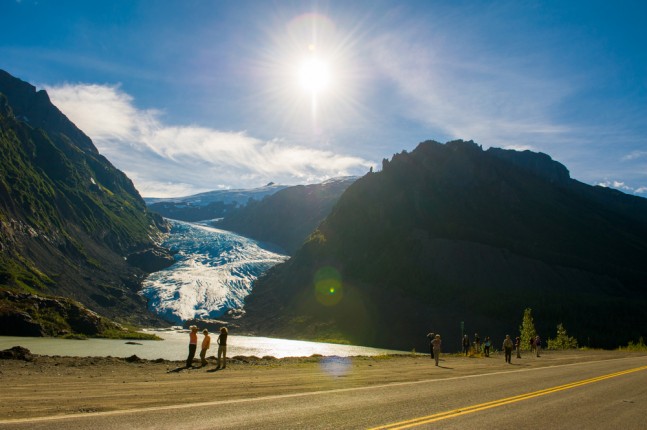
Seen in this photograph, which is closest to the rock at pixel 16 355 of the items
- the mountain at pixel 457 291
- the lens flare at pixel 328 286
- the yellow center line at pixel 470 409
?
the yellow center line at pixel 470 409

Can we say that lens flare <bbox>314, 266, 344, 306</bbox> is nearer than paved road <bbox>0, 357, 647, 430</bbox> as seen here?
No

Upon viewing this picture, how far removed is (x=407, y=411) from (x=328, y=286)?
169 metres

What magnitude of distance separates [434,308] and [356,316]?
84.2 ft

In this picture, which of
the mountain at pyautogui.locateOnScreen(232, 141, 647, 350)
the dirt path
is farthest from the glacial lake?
the dirt path

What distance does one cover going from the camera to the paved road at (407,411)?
11180 millimetres

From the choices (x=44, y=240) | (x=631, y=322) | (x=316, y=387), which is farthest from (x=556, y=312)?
(x=44, y=240)

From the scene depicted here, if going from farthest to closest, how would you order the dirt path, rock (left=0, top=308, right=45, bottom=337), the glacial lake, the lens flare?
the lens flare → rock (left=0, top=308, right=45, bottom=337) → the glacial lake → the dirt path

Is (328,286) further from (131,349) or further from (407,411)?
(407,411)

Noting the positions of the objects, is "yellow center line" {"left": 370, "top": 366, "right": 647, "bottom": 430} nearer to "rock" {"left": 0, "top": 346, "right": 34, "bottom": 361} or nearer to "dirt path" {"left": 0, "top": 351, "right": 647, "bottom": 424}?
"dirt path" {"left": 0, "top": 351, "right": 647, "bottom": 424}

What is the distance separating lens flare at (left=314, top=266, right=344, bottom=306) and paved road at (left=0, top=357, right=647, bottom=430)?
5873 inches

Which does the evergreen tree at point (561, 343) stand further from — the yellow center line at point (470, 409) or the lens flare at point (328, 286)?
the lens flare at point (328, 286)

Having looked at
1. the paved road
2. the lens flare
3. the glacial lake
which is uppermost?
the lens flare

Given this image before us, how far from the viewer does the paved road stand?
36.7ft

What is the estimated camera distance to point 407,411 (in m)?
13.4
